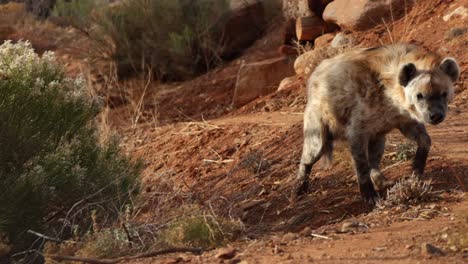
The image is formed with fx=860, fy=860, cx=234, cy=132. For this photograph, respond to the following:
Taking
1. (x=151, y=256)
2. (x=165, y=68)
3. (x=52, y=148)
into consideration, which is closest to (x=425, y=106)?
(x=151, y=256)

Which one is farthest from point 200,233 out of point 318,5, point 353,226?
point 318,5

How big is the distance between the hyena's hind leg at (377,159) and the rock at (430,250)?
262 centimetres

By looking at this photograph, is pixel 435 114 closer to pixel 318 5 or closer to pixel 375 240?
pixel 375 240

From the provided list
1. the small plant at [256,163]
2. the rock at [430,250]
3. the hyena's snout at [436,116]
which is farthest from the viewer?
the small plant at [256,163]

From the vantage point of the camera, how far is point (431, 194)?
23.7 feet

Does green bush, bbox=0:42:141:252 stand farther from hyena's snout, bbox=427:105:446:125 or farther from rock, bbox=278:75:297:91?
rock, bbox=278:75:297:91

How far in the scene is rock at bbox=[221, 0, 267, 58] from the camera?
56.5 feet

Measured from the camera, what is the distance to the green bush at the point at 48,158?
759 centimetres

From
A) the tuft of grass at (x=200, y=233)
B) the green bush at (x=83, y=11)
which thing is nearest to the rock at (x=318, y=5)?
the green bush at (x=83, y=11)

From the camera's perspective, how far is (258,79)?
46.4ft

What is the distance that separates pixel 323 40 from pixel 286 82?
3.94ft

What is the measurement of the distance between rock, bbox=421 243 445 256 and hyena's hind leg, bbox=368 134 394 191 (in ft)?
8.60

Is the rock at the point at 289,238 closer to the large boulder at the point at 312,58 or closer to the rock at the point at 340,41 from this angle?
the large boulder at the point at 312,58

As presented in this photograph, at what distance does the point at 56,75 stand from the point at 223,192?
2.30 m
